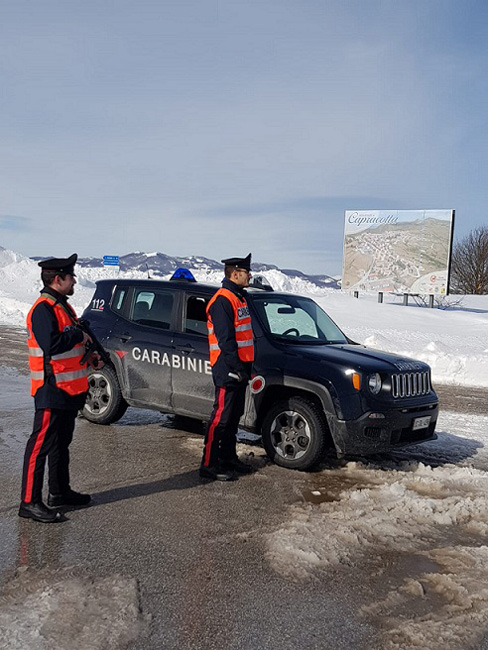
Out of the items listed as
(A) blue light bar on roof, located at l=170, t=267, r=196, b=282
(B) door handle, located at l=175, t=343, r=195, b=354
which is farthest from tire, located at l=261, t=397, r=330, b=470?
(A) blue light bar on roof, located at l=170, t=267, r=196, b=282

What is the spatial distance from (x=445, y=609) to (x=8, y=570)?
2564mm

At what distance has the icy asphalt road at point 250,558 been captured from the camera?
335 centimetres

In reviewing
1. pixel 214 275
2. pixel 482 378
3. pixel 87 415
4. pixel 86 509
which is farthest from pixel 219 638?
pixel 214 275

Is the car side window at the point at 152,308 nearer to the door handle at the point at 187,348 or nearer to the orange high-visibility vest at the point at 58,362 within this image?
the door handle at the point at 187,348

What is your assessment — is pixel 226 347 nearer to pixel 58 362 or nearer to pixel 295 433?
pixel 295 433

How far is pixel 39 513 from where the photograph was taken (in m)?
4.74

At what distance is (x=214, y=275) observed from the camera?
167 ft

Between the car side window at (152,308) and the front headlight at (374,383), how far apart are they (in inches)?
97.7

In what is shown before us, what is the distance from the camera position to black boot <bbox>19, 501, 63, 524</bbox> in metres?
4.73

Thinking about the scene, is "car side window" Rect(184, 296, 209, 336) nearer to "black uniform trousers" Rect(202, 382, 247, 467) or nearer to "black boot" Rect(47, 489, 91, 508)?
"black uniform trousers" Rect(202, 382, 247, 467)

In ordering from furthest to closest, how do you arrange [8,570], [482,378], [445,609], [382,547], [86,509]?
[482,378]
[86,509]
[382,547]
[8,570]
[445,609]

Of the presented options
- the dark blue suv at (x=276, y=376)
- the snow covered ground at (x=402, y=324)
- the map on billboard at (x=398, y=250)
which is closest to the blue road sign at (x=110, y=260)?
the snow covered ground at (x=402, y=324)

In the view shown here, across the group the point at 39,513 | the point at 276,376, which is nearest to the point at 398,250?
the point at 276,376

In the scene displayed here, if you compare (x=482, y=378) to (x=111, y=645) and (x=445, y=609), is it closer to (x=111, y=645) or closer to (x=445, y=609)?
(x=445, y=609)
